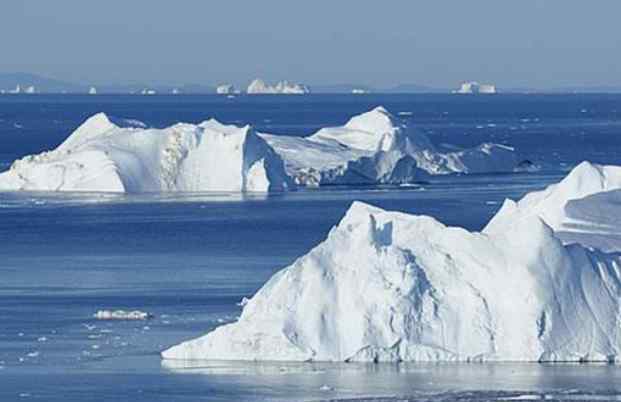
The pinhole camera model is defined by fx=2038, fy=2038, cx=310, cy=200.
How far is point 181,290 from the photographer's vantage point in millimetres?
34625

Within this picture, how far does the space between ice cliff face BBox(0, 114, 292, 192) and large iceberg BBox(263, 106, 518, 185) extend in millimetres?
2402

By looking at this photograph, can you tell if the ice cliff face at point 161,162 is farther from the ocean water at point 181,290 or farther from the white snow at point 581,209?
the white snow at point 581,209

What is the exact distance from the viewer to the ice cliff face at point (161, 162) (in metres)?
57.3

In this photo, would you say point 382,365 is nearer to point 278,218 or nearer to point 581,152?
point 278,218

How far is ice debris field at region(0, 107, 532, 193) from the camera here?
57781mm

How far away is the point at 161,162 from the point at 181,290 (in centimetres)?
2473

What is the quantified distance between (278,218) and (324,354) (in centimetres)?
2528

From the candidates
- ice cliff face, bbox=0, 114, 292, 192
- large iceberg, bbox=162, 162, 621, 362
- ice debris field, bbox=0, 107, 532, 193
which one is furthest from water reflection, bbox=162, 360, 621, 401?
ice cliff face, bbox=0, 114, 292, 192

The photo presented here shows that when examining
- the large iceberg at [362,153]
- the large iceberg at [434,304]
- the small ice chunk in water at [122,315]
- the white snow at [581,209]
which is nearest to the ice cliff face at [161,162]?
the large iceberg at [362,153]

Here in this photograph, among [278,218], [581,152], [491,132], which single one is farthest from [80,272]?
[491,132]

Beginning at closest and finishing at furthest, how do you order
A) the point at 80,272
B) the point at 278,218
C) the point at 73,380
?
the point at 73,380, the point at 80,272, the point at 278,218

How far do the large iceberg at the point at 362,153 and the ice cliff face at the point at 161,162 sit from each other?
7.88 ft

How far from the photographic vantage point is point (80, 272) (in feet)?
127

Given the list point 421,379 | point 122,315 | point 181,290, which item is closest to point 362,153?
point 181,290
